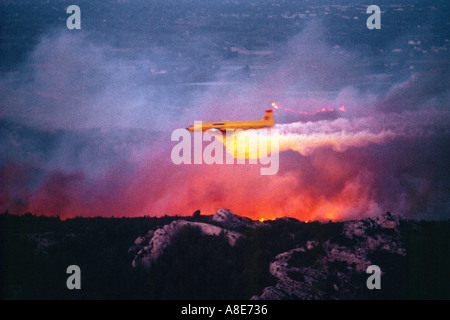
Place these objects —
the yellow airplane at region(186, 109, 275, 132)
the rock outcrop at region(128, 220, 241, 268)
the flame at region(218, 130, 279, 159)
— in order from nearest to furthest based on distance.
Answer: the rock outcrop at region(128, 220, 241, 268)
the yellow airplane at region(186, 109, 275, 132)
the flame at region(218, 130, 279, 159)

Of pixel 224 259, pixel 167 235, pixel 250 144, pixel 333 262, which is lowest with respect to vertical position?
pixel 333 262

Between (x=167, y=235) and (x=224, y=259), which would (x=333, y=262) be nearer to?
(x=224, y=259)

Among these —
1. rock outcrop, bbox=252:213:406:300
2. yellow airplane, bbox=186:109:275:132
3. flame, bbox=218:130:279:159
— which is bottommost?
Answer: rock outcrop, bbox=252:213:406:300

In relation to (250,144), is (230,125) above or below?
above

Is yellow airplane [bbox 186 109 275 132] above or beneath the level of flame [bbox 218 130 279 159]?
above

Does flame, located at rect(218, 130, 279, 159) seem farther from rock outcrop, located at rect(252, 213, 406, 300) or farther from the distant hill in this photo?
rock outcrop, located at rect(252, 213, 406, 300)

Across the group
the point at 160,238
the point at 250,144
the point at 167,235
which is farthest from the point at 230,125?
the point at 160,238

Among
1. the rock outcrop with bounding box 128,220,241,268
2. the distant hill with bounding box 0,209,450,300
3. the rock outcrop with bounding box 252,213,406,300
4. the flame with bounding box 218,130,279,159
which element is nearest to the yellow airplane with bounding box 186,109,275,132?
the flame with bounding box 218,130,279,159

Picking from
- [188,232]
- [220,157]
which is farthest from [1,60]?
[188,232]

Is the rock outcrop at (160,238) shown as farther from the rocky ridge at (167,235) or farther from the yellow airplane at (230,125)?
the yellow airplane at (230,125)
